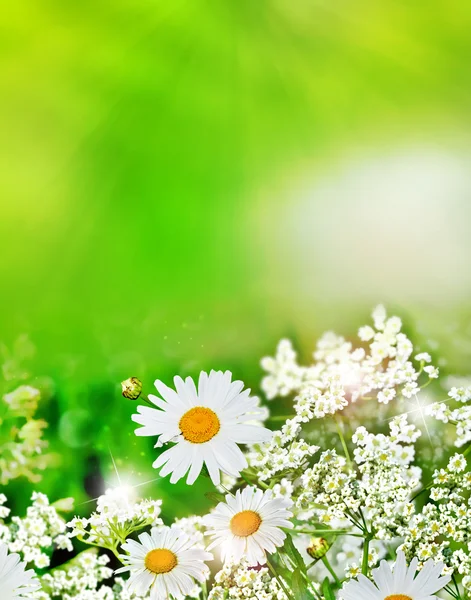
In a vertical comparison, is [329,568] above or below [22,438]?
below

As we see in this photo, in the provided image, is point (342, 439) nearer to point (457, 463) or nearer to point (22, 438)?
point (457, 463)

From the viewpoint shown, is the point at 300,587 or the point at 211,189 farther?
the point at 211,189

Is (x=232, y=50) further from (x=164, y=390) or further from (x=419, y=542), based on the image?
(x=419, y=542)

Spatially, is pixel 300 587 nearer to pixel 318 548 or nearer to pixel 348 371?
pixel 318 548

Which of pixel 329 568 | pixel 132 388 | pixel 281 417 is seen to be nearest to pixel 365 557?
pixel 329 568

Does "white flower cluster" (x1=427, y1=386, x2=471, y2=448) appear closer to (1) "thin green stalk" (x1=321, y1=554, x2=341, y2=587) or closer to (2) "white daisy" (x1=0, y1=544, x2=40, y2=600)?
(1) "thin green stalk" (x1=321, y1=554, x2=341, y2=587)

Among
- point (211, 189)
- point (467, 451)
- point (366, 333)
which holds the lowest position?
point (467, 451)

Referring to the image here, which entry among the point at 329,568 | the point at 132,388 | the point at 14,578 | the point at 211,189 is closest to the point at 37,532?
the point at 14,578
